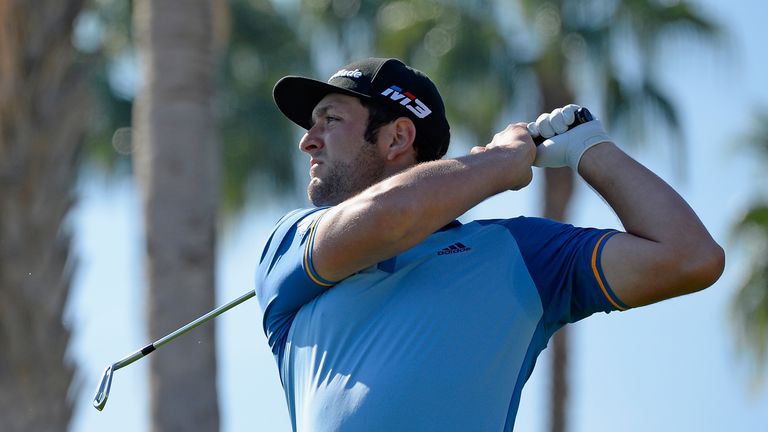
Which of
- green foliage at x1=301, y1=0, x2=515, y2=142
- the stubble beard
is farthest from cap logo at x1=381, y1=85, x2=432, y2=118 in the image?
green foliage at x1=301, y1=0, x2=515, y2=142

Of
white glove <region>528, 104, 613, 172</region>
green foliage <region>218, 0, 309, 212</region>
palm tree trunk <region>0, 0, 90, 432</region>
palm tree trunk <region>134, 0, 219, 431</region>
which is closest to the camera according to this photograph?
white glove <region>528, 104, 613, 172</region>

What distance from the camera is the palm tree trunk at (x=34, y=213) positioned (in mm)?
8867

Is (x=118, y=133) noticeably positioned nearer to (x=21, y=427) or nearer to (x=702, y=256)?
(x=21, y=427)

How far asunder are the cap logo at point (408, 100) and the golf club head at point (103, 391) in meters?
1.11

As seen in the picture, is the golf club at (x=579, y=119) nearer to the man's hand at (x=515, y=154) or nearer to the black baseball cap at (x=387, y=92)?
the man's hand at (x=515, y=154)

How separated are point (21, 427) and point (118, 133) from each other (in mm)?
9130

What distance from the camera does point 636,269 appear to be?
154 inches

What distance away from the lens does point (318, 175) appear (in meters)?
4.23

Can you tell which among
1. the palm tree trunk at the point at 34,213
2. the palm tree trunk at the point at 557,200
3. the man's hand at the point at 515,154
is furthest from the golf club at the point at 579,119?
the palm tree trunk at the point at 557,200

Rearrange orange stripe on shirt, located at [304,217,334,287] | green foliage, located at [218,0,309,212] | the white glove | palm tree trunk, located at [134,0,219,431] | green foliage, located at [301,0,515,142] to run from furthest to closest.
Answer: green foliage, located at [218,0,309,212]
green foliage, located at [301,0,515,142]
palm tree trunk, located at [134,0,219,431]
the white glove
orange stripe on shirt, located at [304,217,334,287]

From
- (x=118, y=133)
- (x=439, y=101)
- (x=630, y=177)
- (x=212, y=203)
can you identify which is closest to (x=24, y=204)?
(x=212, y=203)

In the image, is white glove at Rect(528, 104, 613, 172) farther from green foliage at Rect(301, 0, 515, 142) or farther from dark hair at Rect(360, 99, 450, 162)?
green foliage at Rect(301, 0, 515, 142)

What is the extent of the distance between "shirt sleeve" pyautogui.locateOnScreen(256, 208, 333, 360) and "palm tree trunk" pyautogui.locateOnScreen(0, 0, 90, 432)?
5020 mm

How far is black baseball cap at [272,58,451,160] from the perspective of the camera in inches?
168
